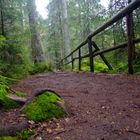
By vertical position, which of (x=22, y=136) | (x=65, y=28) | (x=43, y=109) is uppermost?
(x=65, y=28)

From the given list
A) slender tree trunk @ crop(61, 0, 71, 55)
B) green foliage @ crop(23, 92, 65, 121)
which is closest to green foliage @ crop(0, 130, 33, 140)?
green foliage @ crop(23, 92, 65, 121)

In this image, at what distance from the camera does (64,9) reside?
2133cm

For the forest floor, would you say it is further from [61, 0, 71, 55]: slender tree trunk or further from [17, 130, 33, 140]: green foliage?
[61, 0, 71, 55]: slender tree trunk

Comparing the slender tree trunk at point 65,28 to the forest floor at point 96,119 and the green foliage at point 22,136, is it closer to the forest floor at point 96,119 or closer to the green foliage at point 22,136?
the forest floor at point 96,119

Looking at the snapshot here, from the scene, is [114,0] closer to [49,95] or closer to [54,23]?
[49,95]

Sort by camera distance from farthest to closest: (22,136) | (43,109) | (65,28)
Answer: (65,28)
(43,109)
(22,136)

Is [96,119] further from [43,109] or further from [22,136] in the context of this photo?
[22,136]

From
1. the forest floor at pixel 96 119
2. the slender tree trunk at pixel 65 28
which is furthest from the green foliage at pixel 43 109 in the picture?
the slender tree trunk at pixel 65 28

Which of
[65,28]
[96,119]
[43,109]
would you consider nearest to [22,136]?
[43,109]

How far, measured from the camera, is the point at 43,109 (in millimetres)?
2510

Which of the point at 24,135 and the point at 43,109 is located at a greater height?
the point at 43,109

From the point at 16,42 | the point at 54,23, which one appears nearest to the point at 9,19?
the point at 16,42

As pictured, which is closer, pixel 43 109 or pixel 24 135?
pixel 24 135

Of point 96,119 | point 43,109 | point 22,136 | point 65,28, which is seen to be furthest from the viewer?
point 65,28
